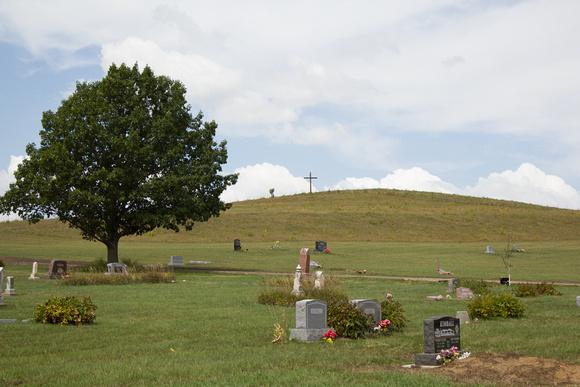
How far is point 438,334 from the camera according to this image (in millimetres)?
10797

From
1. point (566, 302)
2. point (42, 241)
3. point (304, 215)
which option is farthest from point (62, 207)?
point (304, 215)

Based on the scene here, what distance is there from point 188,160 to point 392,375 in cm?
3249

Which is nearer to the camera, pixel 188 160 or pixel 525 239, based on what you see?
pixel 188 160

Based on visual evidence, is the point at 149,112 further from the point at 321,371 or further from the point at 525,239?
the point at 525,239

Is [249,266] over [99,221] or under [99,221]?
under

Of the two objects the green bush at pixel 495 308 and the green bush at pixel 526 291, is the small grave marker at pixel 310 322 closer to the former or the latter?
the green bush at pixel 495 308

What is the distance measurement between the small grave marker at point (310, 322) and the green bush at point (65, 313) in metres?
5.45

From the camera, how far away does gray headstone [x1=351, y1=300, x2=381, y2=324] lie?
46.6 ft

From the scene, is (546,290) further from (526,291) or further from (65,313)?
(65,313)

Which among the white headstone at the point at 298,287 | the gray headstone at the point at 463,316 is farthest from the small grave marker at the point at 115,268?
the gray headstone at the point at 463,316

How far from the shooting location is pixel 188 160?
132 feet

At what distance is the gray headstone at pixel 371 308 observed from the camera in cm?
1420

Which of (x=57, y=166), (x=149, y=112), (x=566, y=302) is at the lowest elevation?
(x=566, y=302)

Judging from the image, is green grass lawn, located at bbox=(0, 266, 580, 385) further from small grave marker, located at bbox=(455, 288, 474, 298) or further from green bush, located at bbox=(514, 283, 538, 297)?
green bush, located at bbox=(514, 283, 538, 297)
